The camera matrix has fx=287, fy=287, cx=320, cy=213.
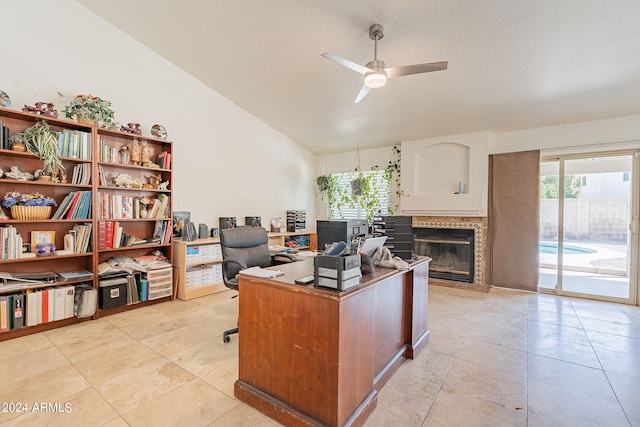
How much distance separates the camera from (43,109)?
113 inches

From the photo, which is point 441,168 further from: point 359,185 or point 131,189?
point 131,189

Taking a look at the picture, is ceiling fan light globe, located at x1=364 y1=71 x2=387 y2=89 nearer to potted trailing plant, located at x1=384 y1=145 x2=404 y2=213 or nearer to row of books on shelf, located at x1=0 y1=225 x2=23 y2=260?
potted trailing plant, located at x1=384 y1=145 x2=404 y2=213

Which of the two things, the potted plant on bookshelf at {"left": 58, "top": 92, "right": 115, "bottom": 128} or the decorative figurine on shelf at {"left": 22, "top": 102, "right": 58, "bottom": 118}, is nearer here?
the decorative figurine on shelf at {"left": 22, "top": 102, "right": 58, "bottom": 118}

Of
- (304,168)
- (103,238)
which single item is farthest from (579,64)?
(103,238)

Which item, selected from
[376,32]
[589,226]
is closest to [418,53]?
[376,32]

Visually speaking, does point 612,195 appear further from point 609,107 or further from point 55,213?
point 55,213

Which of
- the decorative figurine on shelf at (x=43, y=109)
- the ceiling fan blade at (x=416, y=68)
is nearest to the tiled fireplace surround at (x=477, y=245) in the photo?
the ceiling fan blade at (x=416, y=68)

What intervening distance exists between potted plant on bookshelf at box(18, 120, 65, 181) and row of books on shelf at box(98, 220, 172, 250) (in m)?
0.77

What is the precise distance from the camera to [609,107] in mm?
3662

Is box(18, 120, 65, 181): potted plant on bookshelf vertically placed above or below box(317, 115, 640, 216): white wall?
below

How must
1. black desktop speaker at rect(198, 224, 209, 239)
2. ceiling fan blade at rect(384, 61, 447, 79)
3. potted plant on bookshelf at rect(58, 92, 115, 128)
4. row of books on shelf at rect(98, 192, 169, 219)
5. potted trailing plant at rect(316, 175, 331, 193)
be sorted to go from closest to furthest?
ceiling fan blade at rect(384, 61, 447, 79) < potted plant on bookshelf at rect(58, 92, 115, 128) < row of books on shelf at rect(98, 192, 169, 219) < black desktop speaker at rect(198, 224, 209, 239) < potted trailing plant at rect(316, 175, 331, 193)

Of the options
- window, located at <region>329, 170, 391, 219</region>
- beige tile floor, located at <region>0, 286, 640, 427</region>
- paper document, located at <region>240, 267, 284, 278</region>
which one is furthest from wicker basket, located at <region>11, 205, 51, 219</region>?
window, located at <region>329, 170, 391, 219</region>

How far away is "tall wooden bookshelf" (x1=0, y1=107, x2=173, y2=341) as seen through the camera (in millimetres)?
2850

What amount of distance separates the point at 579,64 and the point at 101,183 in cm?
526
